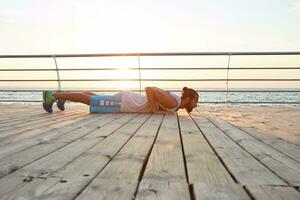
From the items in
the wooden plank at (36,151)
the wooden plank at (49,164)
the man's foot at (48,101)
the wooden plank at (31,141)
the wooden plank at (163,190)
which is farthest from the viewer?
the man's foot at (48,101)

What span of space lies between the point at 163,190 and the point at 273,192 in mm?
357

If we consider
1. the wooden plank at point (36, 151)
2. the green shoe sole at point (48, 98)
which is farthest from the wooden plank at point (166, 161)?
the green shoe sole at point (48, 98)

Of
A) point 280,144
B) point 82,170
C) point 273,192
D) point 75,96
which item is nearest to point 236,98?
point 75,96

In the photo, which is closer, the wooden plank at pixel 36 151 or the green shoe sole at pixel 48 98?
the wooden plank at pixel 36 151

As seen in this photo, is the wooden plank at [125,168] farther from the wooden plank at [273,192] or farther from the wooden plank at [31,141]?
the wooden plank at [31,141]

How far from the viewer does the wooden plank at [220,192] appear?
1168 millimetres

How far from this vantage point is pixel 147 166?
1586 mm

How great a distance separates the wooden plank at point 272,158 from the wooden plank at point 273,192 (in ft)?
0.34

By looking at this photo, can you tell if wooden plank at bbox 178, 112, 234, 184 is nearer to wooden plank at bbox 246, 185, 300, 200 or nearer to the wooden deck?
the wooden deck

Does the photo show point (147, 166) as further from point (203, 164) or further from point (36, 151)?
point (36, 151)
